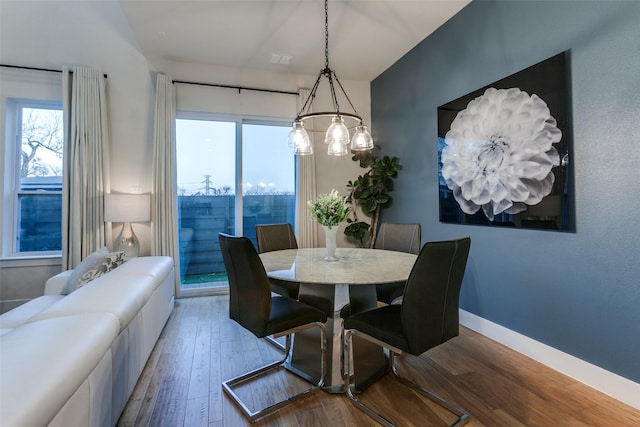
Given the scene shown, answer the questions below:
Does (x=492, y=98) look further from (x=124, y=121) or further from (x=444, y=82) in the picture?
(x=124, y=121)

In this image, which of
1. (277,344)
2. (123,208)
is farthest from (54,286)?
(277,344)

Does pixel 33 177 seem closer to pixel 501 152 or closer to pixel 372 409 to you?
pixel 372 409

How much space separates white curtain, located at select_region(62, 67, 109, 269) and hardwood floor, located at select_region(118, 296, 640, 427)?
6.00 feet

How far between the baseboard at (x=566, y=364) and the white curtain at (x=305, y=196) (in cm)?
227

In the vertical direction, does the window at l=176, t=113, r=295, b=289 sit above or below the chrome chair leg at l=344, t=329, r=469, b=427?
above

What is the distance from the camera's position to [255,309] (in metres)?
1.69

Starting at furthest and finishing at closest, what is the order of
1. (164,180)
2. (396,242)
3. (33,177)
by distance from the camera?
(164,180) → (33,177) → (396,242)

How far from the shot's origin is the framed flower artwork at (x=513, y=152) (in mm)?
2137

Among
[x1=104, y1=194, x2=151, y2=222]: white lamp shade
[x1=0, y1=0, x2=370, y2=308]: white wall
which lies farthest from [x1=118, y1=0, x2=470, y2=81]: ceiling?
[x1=104, y1=194, x2=151, y2=222]: white lamp shade

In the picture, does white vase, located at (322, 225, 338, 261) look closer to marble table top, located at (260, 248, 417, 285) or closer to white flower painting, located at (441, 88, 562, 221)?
marble table top, located at (260, 248, 417, 285)

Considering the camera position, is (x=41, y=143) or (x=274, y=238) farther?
(x=41, y=143)

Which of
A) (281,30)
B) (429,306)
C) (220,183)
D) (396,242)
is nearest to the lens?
(429,306)

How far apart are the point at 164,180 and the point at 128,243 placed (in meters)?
0.86

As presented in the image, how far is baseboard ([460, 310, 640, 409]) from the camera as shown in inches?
70.3
